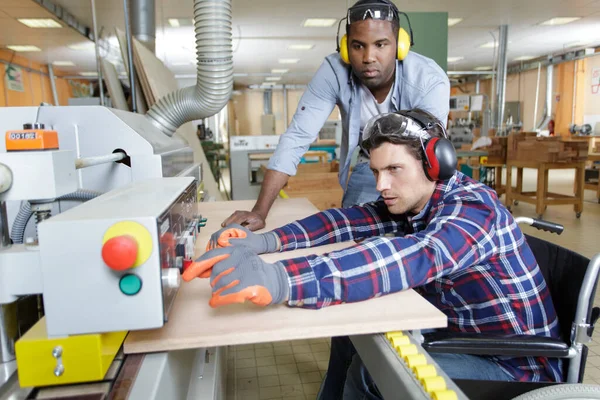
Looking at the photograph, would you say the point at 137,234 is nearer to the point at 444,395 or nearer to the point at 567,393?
the point at 444,395

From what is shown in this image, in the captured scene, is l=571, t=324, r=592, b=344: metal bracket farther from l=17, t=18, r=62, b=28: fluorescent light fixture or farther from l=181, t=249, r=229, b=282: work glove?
l=17, t=18, r=62, b=28: fluorescent light fixture

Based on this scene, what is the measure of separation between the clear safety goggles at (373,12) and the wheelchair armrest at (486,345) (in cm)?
98

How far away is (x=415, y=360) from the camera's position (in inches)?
24.0

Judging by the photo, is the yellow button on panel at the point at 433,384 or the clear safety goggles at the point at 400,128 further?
the clear safety goggles at the point at 400,128

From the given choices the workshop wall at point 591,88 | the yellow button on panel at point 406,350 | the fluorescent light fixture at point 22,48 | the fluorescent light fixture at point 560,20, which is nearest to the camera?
the yellow button on panel at point 406,350

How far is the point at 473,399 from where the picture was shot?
874mm

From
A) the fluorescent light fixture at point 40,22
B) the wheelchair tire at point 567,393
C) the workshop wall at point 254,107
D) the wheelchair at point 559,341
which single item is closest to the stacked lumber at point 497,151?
the wheelchair at point 559,341

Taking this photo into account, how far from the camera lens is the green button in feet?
1.75

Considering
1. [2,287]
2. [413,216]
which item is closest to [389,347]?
[413,216]

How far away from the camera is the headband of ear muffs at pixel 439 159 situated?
0.90 m

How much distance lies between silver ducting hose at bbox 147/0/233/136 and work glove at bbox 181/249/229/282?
1225 millimetres

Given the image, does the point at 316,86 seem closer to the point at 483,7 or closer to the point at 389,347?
the point at 389,347

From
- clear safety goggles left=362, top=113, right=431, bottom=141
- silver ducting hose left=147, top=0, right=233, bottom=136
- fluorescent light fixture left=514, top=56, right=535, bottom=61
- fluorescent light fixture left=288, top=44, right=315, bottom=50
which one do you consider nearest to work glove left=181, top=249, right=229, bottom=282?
clear safety goggles left=362, top=113, right=431, bottom=141

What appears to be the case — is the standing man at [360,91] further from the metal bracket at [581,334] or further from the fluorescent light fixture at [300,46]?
the fluorescent light fixture at [300,46]
